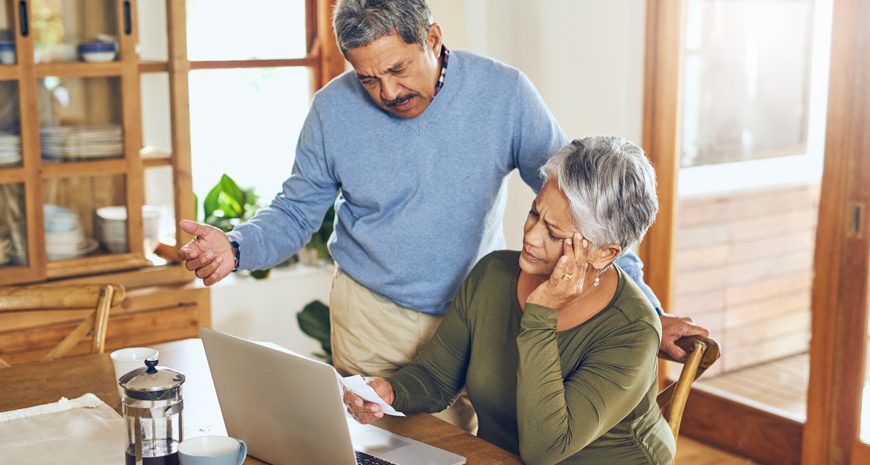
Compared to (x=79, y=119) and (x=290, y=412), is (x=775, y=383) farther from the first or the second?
(x=79, y=119)

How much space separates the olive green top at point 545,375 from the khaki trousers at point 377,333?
22 centimetres

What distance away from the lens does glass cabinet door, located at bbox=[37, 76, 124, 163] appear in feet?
10.3

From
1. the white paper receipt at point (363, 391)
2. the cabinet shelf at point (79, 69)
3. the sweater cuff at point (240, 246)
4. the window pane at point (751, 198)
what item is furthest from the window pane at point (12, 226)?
the window pane at point (751, 198)

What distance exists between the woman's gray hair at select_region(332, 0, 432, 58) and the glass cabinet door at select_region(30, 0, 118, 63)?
1458mm

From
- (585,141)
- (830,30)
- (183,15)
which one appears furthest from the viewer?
(183,15)

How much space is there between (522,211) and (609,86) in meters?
0.61

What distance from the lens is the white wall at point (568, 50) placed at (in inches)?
137

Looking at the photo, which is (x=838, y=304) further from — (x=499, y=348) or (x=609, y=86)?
(x=499, y=348)

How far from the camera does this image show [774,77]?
336 centimetres

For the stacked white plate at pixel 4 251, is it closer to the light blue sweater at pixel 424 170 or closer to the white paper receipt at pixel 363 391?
the light blue sweater at pixel 424 170

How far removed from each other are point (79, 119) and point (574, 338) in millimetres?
2019

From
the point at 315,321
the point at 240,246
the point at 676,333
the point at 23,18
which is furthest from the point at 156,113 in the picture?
the point at 676,333

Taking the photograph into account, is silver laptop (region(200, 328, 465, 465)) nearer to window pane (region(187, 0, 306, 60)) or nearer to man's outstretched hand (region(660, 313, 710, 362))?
man's outstretched hand (region(660, 313, 710, 362))

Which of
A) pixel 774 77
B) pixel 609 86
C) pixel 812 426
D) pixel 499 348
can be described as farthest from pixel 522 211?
pixel 499 348
